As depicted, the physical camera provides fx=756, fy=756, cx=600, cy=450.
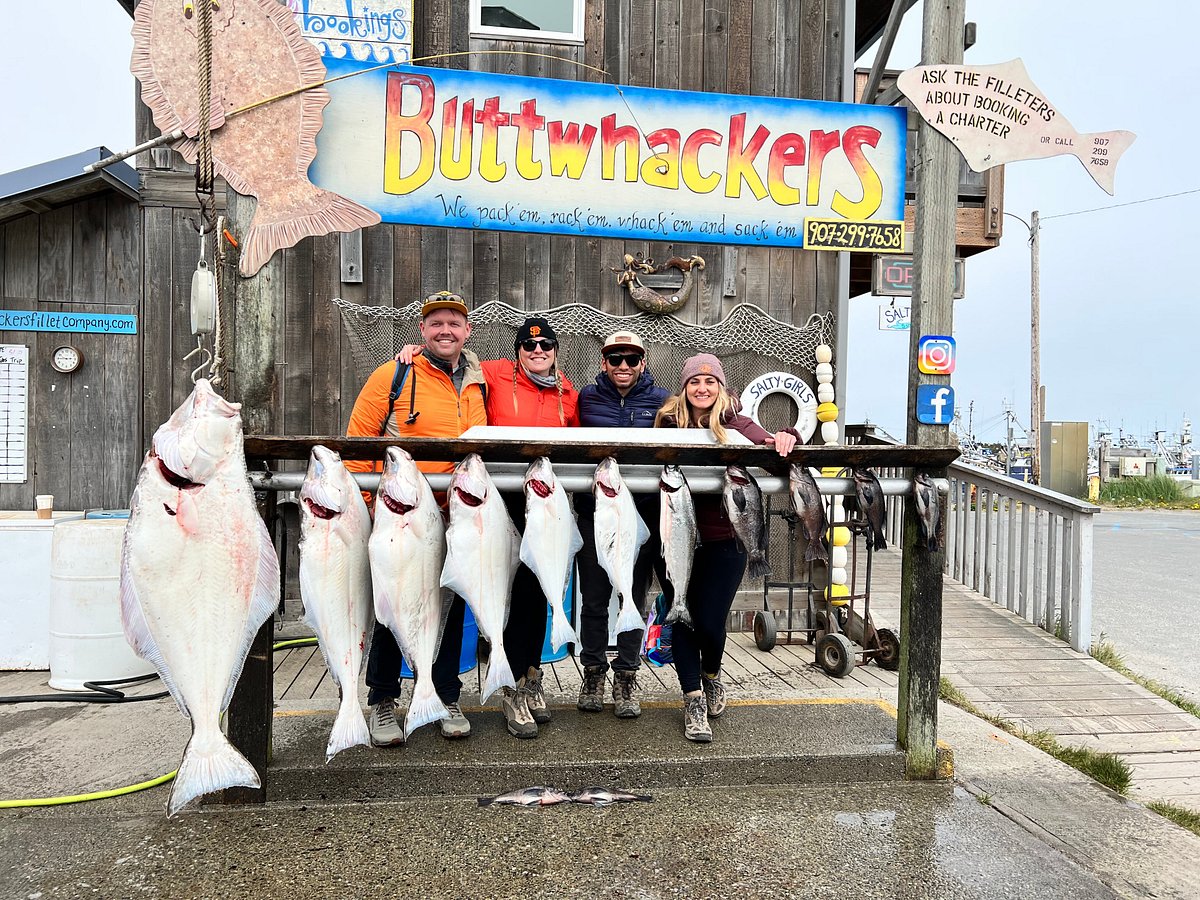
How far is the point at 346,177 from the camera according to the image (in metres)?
3.26

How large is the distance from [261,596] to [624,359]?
1.94 metres

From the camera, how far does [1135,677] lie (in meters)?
5.19

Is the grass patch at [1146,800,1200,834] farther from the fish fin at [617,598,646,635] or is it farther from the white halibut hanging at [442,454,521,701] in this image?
the white halibut hanging at [442,454,521,701]

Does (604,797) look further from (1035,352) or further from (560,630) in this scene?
(1035,352)

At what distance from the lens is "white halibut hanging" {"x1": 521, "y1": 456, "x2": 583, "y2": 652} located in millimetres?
2666

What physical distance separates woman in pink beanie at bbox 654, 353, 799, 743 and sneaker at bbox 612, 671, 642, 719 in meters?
0.25

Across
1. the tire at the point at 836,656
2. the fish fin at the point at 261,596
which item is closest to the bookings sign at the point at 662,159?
the fish fin at the point at 261,596

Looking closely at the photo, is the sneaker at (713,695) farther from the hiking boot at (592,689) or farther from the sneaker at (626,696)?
the hiking boot at (592,689)

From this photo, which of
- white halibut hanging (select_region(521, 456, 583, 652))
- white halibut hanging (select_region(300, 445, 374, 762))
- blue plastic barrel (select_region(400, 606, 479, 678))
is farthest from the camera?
blue plastic barrel (select_region(400, 606, 479, 678))

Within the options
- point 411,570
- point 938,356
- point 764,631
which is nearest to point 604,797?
point 411,570

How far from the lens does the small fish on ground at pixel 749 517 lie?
2.86 metres

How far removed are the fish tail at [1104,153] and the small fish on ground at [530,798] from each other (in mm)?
3359

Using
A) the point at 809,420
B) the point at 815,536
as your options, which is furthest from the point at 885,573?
the point at 815,536

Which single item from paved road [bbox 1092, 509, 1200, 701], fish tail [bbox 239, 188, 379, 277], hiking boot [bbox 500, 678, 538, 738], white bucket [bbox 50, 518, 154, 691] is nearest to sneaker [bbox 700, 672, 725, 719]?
hiking boot [bbox 500, 678, 538, 738]
